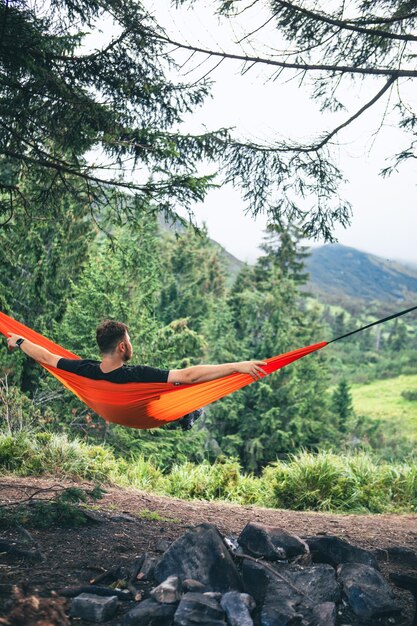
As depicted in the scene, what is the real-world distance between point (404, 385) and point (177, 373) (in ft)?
131

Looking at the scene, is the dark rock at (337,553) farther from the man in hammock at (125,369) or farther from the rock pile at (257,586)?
the man in hammock at (125,369)

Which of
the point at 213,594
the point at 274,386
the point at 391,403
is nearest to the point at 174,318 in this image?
the point at 274,386

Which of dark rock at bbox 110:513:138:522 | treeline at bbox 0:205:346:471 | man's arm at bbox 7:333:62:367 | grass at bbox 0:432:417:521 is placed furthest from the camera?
treeline at bbox 0:205:346:471

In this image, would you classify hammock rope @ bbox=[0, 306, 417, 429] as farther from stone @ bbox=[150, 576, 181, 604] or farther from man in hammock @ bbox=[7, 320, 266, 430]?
stone @ bbox=[150, 576, 181, 604]

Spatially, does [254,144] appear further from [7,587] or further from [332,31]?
[7,587]

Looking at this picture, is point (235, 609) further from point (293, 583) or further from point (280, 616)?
point (293, 583)

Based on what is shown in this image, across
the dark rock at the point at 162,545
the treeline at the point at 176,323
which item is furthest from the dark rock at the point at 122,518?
the treeline at the point at 176,323

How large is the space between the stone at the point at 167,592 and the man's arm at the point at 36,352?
141cm

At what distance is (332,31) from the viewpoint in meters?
3.57

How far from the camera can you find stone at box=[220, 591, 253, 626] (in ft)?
6.50

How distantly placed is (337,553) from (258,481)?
327 centimetres

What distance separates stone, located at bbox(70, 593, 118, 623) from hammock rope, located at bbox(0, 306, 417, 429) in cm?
105

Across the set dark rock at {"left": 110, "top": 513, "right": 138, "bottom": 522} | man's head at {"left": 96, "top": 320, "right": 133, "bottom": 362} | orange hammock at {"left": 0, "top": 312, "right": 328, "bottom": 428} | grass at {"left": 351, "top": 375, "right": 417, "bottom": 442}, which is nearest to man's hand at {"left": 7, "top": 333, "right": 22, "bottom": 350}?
orange hammock at {"left": 0, "top": 312, "right": 328, "bottom": 428}

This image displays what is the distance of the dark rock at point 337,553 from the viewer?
Answer: 8.55 feet
